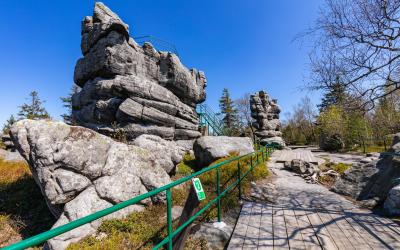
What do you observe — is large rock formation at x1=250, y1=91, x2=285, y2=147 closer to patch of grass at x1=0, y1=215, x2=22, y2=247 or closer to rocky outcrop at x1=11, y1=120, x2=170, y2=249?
rocky outcrop at x1=11, y1=120, x2=170, y2=249

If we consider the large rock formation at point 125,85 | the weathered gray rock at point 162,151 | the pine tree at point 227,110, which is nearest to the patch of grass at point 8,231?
the weathered gray rock at point 162,151

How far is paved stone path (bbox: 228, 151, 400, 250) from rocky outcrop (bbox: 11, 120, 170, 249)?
3199 mm

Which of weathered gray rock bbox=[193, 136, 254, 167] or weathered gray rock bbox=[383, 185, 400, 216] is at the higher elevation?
weathered gray rock bbox=[193, 136, 254, 167]

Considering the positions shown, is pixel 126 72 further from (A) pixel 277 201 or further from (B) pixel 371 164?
(B) pixel 371 164

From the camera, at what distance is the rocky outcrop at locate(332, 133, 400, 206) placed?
241 inches

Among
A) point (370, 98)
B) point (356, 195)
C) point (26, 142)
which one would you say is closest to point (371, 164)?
point (356, 195)

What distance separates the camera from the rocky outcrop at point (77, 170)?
18.5 feet

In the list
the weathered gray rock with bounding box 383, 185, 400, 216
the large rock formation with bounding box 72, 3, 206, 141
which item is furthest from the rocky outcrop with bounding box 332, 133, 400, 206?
the large rock formation with bounding box 72, 3, 206, 141

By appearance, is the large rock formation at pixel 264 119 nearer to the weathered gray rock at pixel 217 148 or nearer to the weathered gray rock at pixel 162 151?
the weathered gray rock at pixel 217 148

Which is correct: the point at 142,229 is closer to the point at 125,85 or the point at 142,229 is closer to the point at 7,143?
the point at 125,85

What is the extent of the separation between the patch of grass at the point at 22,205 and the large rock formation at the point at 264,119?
89.8ft

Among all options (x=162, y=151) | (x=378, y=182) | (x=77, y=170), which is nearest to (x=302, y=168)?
(x=378, y=182)

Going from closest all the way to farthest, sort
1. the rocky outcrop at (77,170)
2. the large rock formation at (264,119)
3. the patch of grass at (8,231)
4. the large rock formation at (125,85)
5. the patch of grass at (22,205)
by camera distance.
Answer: the rocky outcrop at (77,170) → the patch of grass at (8,231) → the patch of grass at (22,205) → the large rock formation at (125,85) → the large rock formation at (264,119)

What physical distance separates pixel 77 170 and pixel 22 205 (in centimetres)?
371
